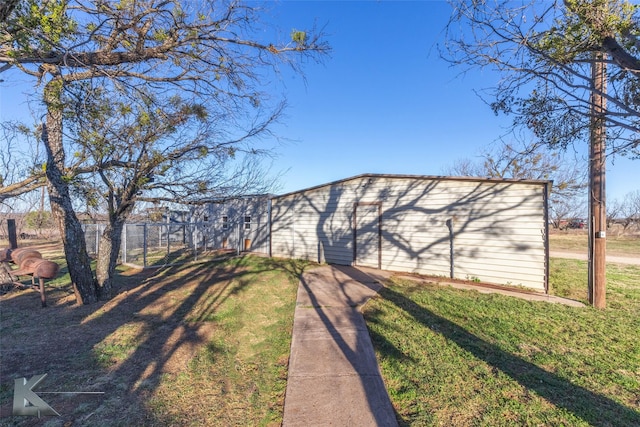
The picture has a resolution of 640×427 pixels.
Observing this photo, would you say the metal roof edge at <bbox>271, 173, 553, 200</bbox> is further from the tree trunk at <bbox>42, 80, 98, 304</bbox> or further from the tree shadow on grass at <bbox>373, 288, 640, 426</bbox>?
the tree trunk at <bbox>42, 80, 98, 304</bbox>

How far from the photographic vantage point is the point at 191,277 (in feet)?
27.0

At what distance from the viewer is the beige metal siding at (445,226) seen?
686cm

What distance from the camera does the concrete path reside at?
2.45 m

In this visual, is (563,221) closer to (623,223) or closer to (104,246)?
(623,223)

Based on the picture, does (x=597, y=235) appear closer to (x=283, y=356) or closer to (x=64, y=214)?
(x=283, y=356)

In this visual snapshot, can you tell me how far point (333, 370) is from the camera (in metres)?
3.20

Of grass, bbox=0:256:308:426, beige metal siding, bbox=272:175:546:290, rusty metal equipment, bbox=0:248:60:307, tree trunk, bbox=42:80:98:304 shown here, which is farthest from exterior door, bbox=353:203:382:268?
rusty metal equipment, bbox=0:248:60:307

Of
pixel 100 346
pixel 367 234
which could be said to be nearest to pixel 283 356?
pixel 100 346

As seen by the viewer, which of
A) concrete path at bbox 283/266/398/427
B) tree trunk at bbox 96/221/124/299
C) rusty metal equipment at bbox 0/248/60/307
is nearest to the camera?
concrete path at bbox 283/266/398/427

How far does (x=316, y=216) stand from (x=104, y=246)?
6.52 meters

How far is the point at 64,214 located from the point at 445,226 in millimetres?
8792

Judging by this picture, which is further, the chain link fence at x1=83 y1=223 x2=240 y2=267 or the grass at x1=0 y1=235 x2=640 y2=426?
the chain link fence at x1=83 y1=223 x2=240 y2=267

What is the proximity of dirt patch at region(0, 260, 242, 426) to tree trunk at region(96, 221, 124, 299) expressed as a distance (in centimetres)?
32

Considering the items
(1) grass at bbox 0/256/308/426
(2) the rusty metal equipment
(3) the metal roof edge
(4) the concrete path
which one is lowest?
(1) grass at bbox 0/256/308/426
